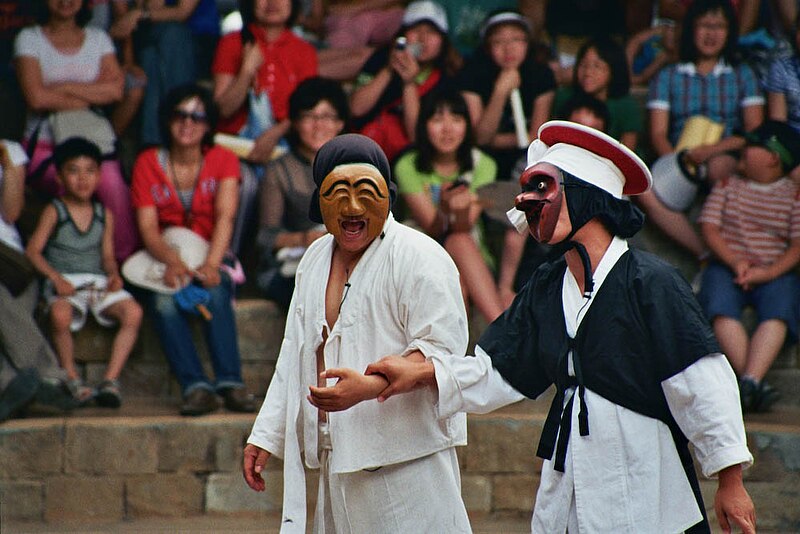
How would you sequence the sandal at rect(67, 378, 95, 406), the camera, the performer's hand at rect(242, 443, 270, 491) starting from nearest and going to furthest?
the performer's hand at rect(242, 443, 270, 491) < the sandal at rect(67, 378, 95, 406) < the camera

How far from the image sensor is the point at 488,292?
6.61 meters

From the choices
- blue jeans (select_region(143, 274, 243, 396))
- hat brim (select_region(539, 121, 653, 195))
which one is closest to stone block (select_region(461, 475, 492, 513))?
blue jeans (select_region(143, 274, 243, 396))

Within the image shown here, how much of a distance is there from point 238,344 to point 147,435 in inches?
29.9

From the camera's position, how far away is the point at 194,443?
628 centimetres

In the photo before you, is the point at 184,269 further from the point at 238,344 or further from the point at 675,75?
the point at 675,75

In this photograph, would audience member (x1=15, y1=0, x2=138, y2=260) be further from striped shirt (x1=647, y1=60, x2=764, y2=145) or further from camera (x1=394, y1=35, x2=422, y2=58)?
striped shirt (x1=647, y1=60, x2=764, y2=145)

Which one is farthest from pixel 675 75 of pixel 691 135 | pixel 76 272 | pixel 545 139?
pixel 545 139

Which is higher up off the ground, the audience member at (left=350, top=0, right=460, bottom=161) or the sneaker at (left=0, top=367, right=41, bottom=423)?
the audience member at (left=350, top=0, right=460, bottom=161)

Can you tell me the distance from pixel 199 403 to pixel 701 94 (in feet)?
11.1

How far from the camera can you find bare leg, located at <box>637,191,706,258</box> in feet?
23.0

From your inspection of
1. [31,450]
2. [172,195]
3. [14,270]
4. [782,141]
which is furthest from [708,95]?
[31,450]

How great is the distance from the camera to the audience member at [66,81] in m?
6.95

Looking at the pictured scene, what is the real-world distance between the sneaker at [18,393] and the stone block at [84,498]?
407 mm

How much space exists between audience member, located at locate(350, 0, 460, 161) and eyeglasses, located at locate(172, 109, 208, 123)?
90 centimetres
